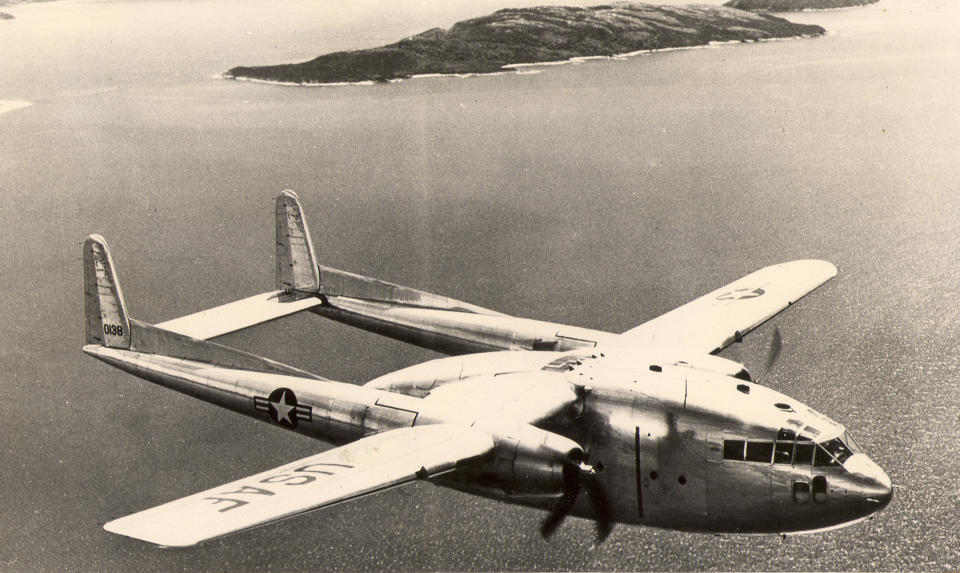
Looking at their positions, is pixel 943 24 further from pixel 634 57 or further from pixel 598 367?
pixel 598 367

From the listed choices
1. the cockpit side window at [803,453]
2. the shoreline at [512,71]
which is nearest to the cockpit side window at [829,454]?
the cockpit side window at [803,453]

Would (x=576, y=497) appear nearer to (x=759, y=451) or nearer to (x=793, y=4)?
(x=759, y=451)

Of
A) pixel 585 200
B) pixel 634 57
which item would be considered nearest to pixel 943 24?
pixel 634 57

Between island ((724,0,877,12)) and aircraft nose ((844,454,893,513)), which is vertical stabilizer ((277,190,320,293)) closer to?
aircraft nose ((844,454,893,513))

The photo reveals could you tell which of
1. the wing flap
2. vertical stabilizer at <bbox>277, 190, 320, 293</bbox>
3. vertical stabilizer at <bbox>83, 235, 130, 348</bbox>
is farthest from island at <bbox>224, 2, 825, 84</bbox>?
A: vertical stabilizer at <bbox>83, 235, 130, 348</bbox>

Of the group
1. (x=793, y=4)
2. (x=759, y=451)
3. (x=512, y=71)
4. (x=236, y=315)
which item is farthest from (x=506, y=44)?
(x=759, y=451)

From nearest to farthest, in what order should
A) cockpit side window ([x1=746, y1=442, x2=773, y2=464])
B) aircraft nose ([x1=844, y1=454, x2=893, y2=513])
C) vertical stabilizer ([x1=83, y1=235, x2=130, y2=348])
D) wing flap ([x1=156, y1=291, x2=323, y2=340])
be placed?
aircraft nose ([x1=844, y1=454, x2=893, y2=513])
cockpit side window ([x1=746, y1=442, x2=773, y2=464])
vertical stabilizer ([x1=83, y1=235, x2=130, y2=348])
wing flap ([x1=156, y1=291, x2=323, y2=340])
